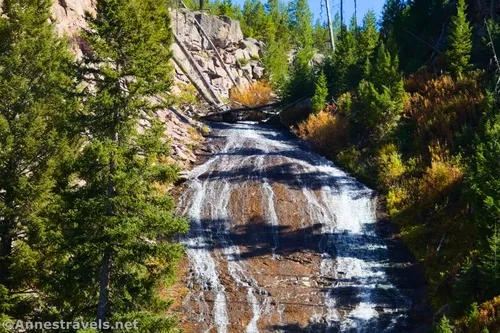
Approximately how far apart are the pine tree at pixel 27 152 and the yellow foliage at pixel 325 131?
57.4 ft

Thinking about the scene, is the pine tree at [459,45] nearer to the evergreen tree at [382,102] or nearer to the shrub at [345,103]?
the evergreen tree at [382,102]

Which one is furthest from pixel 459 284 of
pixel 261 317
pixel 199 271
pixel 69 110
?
pixel 69 110

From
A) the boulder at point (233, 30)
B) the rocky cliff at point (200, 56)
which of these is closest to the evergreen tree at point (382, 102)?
the rocky cliff at point (200, 56)

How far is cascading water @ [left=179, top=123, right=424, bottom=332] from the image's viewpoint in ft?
49.4

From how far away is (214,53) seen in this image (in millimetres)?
47469

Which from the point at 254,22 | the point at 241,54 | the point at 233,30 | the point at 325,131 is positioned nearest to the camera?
the point at 325,131

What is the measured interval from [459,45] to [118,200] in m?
23.1

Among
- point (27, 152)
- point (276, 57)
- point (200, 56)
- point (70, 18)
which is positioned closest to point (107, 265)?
point (27, 152)

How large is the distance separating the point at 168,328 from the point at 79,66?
618cm

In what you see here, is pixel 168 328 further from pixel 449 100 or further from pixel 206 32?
pixel 206 32

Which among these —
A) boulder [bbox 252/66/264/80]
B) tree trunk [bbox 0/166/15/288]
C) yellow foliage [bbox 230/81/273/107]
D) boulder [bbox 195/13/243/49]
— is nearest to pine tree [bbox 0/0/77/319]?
tree trunk [bbox 0/166/15/288]

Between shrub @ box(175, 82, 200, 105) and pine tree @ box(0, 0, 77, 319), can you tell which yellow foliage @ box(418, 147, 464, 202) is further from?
shrub @ box(175, 82, 200, 105)

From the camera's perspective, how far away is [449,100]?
26219mm

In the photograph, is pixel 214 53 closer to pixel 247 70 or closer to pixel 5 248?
pixel 247 70
